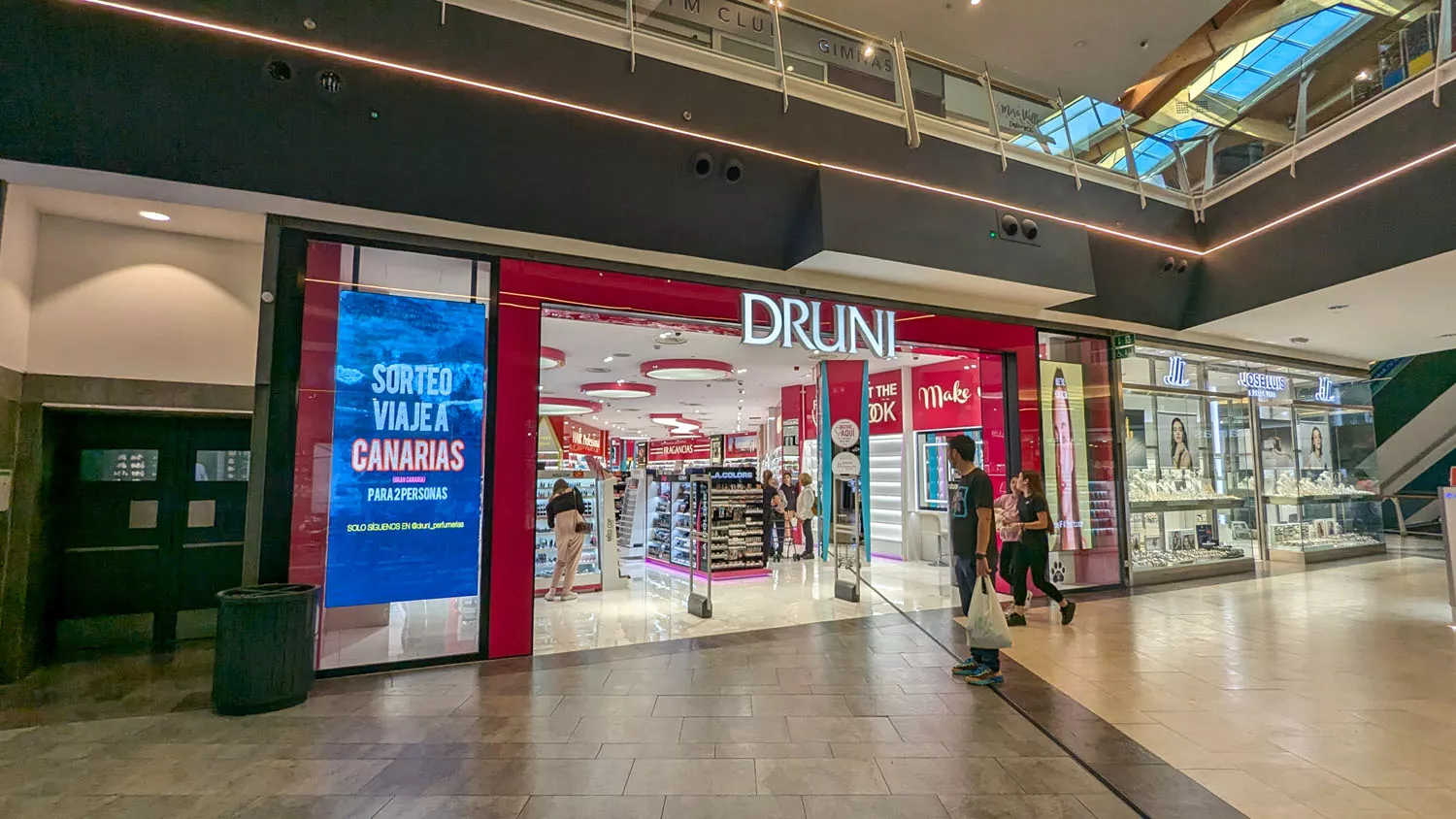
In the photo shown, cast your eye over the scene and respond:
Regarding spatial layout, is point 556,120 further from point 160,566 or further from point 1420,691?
point 1420,691

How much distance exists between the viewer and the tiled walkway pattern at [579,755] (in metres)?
2.78

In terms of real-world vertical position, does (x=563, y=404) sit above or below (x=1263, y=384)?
above

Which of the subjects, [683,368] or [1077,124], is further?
[683,368]

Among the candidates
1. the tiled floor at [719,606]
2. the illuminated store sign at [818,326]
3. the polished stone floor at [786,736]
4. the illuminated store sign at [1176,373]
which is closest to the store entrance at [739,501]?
the tiled floor at [719,606]

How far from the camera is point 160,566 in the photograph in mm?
5535

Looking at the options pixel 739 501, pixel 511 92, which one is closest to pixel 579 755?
pixel 511 92

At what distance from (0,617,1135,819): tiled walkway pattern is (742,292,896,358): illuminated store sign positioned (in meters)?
3.07

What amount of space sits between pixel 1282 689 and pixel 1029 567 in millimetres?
2152

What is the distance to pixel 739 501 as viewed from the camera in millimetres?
8852

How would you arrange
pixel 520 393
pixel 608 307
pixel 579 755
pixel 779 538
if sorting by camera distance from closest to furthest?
1. pixel 579 755
2. pixel 520 393
3. pixel 608 307
4. pixel 779 538

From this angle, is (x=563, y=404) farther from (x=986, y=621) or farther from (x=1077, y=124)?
(x=986, y=621)

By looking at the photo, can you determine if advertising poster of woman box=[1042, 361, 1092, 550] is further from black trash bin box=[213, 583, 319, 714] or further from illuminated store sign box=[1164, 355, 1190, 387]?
black trash bin box=[213, 583, 319, 714]

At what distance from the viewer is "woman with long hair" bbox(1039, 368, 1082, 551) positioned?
7.96 metres

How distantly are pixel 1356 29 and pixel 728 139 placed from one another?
678 cm
